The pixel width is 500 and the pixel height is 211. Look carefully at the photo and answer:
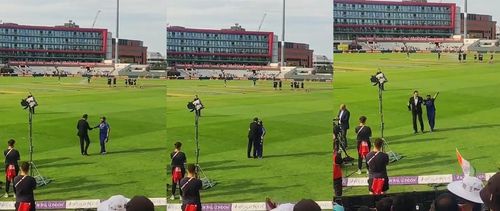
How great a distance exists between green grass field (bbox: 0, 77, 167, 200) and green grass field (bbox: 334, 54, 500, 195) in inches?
85.6

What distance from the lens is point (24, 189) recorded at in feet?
26.8

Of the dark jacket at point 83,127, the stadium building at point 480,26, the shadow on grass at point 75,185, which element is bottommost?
the shadow on grass at point 75,185

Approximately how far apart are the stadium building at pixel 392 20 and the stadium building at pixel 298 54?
47 cm

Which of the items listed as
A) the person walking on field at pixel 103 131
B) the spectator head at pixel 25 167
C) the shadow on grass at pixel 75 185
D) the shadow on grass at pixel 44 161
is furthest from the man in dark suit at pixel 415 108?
the spectator head at pixel 25 167

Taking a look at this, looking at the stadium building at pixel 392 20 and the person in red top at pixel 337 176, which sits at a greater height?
the stadium building at pixel 392 20

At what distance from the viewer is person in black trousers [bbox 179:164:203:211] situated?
26.8ft

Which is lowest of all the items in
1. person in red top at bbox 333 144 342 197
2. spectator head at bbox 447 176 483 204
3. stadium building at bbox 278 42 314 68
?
person in red top at bbox 333 144 342 197

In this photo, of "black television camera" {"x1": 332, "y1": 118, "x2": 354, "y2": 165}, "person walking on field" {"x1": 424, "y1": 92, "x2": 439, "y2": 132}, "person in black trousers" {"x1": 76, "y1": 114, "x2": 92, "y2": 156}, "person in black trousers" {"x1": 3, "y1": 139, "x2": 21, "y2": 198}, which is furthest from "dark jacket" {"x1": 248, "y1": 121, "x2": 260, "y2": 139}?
"person in black trousers" {"x1": 3, "y1": 139, "x2": 21, "y2": 198}

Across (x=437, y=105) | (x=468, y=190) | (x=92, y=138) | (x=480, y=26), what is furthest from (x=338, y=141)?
(x=468, y=190)

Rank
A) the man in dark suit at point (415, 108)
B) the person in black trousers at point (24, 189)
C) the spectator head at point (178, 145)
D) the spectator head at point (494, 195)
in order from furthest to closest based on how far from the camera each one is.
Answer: the man in dark suit at point (415, 108) < the spectator head at point (178, 145) < the person in black trousers at point (24, 189) < the spectator head at point (494, 195)

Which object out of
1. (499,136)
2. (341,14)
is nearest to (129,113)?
(341,14)

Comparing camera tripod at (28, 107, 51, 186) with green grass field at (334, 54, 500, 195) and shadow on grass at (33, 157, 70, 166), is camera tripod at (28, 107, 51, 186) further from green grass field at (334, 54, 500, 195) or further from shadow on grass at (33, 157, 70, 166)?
green grass field at (334, 54, 500, 195)

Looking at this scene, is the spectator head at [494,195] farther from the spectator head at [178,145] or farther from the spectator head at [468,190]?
the spectator head at [178,145]

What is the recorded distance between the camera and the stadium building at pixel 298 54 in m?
8.62
